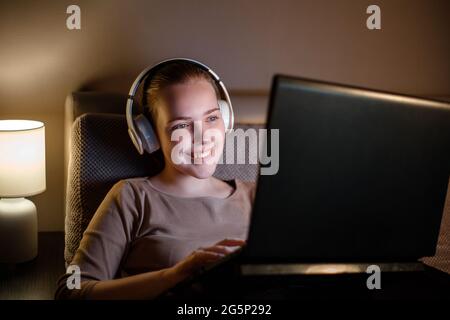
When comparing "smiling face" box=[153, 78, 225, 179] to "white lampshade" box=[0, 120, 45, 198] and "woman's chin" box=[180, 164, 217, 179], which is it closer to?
"woman's chin" box=[180, 164, 217, 179]

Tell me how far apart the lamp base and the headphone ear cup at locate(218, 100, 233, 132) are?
646 mm

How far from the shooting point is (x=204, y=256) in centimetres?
110

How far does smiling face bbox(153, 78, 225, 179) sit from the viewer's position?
142 cm

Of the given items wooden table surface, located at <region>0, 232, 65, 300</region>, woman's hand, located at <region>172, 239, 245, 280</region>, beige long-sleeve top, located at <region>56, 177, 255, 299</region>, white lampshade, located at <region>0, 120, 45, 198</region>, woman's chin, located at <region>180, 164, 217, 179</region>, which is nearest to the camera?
woman's hand, located at <region>172, 239, 245, 280</region>

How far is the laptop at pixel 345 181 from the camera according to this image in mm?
861

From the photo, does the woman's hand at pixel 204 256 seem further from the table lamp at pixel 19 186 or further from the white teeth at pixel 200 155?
the table lamp at pixel 19 186

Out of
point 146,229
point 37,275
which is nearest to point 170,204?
point 146,229

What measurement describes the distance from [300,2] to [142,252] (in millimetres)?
1027

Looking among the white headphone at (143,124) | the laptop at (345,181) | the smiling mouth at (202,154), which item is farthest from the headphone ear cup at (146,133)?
the laptop at (345,181)

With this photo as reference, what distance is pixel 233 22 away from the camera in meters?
1.99

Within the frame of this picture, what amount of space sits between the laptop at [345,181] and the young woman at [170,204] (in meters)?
0.38

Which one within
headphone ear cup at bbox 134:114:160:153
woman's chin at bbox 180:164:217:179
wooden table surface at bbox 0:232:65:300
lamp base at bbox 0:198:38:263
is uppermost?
headphone ear cup at bbox 134:114:160:153

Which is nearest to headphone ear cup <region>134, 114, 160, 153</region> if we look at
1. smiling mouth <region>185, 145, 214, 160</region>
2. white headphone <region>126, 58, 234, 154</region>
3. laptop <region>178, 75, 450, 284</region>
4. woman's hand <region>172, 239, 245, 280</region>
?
white headphone <region>126, 58, 234, 154</region>
